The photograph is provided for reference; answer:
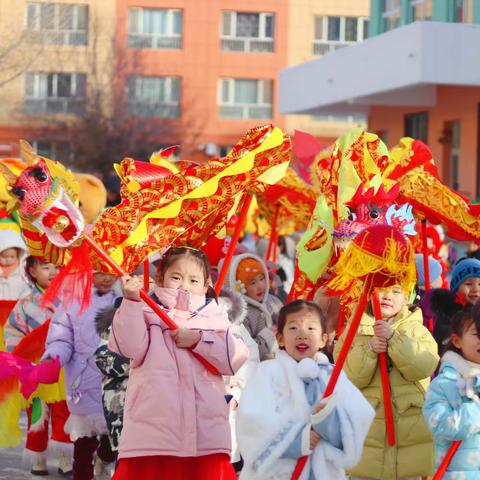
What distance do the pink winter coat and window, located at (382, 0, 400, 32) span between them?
2109cm

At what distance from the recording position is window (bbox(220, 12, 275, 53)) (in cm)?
4541

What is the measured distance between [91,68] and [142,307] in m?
35.8

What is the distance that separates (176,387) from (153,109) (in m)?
38.1

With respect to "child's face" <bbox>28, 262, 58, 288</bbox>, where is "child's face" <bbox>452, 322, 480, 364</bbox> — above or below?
below

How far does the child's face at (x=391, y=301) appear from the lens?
6.24m

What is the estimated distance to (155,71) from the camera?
1763 inches

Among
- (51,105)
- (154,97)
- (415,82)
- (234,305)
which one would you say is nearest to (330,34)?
(154,97)

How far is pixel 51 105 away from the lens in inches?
1730

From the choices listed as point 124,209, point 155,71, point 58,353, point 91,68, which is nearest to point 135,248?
point 124,209

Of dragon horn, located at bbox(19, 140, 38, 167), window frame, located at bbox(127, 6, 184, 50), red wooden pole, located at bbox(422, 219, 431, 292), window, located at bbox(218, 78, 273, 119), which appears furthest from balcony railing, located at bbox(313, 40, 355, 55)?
dragon horn, located at bbox(19, 140, 38, 167)

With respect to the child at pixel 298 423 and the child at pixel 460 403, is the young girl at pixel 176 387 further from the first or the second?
the child at pixel 460 403

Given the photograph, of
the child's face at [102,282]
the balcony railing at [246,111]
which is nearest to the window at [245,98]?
the balcony railing at [246,111]

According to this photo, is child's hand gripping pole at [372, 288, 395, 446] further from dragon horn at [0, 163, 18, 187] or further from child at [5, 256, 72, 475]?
child at [5, 256, 72, 475]

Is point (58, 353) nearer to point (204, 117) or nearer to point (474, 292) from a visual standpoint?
point (474, 292)
